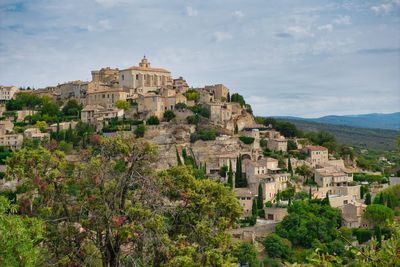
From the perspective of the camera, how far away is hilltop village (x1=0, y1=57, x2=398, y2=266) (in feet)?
142

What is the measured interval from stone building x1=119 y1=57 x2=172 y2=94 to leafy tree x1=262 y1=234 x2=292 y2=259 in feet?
110

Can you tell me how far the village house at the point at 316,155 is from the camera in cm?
5219

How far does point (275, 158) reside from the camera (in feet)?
165

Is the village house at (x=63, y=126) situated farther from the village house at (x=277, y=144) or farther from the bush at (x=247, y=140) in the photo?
the village house at (x=277, y=144)

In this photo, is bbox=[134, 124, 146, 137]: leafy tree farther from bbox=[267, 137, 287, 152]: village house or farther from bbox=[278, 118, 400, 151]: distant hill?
bbox=[278, 118, 400, 151]: distant hill

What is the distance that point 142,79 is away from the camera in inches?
2591

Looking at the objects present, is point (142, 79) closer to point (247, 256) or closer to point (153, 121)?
point (153, 121)

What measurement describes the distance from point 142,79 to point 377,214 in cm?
3609

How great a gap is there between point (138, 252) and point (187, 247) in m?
1.25

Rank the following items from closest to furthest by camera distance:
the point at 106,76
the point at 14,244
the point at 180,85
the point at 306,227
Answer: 1. the point at 14,244
2. the point at 306,227
3. the point at 180,85
4. the point at 106,76

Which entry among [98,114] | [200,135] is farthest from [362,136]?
[98,114]

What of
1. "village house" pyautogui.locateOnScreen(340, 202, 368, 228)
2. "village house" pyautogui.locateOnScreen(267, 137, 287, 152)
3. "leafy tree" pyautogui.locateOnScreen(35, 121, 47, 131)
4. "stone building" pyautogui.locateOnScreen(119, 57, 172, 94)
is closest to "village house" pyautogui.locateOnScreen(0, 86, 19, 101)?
"stone building" pyautogui.locateOnScreen(119, 57, 172, 94)

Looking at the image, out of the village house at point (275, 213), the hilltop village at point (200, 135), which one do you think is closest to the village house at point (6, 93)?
the hilltop village at point (200, 135)

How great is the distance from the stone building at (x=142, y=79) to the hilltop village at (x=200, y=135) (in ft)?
0.40
